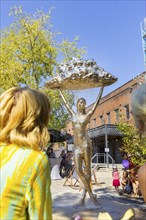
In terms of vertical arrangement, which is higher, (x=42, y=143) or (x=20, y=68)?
(x=20, y=68)

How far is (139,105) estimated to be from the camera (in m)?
1.55

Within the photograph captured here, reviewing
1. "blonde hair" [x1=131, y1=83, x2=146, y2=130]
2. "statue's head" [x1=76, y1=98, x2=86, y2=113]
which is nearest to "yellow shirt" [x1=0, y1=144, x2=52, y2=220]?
"blonde hair" [x1=131, y1=83, x2=146, y2=130]

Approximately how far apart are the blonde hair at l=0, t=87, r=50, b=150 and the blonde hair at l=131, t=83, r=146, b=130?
448 millimetres

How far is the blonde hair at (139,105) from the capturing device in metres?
1.54

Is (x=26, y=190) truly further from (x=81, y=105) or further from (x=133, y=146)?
(x=81, y=105)

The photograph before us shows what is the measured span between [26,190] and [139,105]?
2.26ft

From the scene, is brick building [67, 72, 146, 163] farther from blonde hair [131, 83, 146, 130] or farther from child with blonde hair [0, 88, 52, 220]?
child with blonde hair [0, 88, 52, 220]

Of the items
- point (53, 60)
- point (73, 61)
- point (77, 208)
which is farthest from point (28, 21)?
point (77, 208)

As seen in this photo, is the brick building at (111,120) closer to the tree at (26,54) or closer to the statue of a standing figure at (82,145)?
the tree at (26,54)

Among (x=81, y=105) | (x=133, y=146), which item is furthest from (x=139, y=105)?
(x=81, y=105)

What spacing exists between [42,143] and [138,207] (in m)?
6.05

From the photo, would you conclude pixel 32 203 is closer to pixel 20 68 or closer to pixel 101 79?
pixel 101 79

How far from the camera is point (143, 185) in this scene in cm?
139

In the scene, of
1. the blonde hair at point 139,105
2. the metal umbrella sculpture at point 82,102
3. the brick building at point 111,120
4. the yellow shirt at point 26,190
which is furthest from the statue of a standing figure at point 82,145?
the brick building at point 111,120
